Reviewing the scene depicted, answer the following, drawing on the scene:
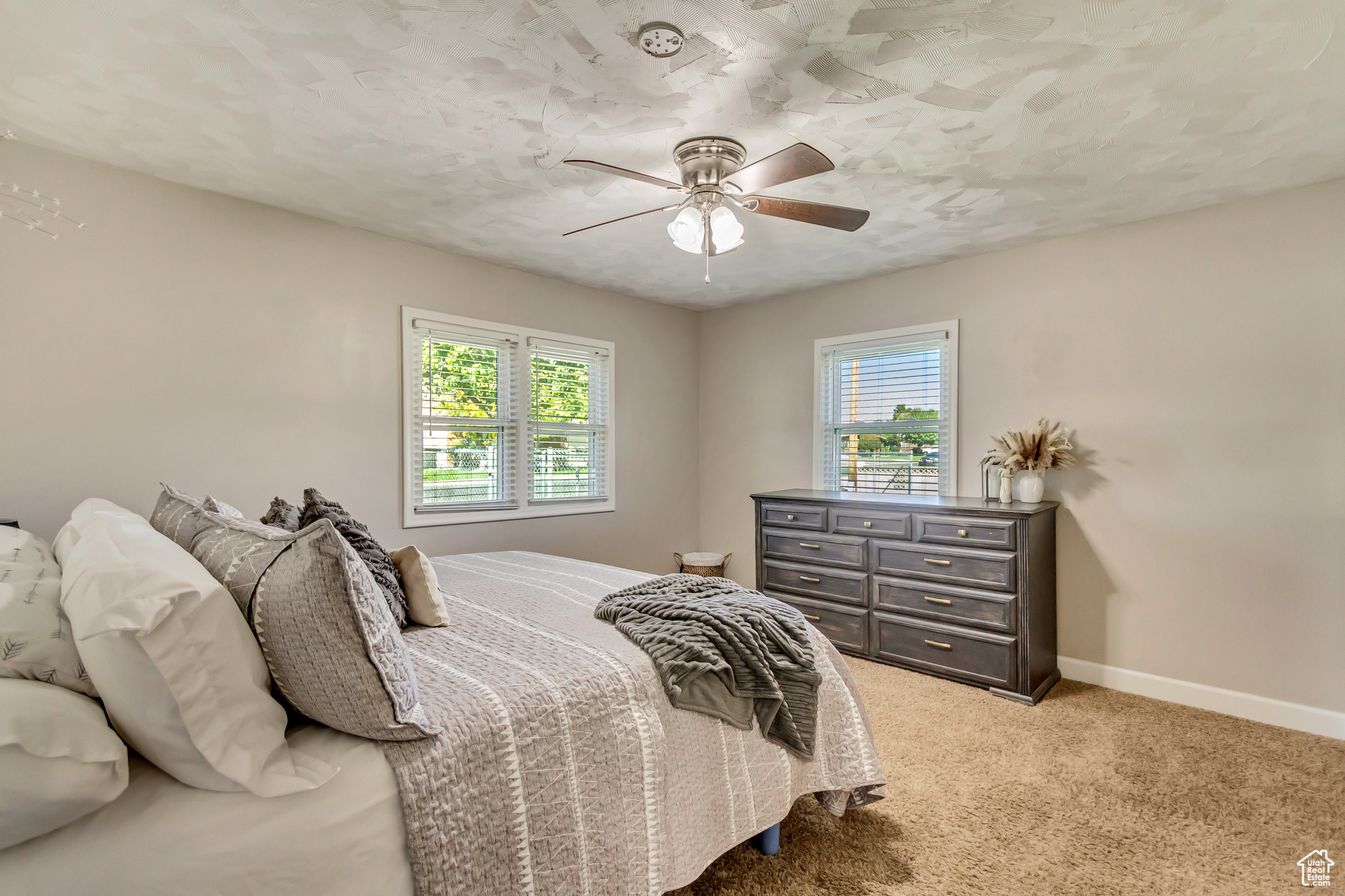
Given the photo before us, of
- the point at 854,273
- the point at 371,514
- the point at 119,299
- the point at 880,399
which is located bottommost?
the point at 371,514

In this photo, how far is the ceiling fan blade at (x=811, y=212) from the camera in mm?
2354

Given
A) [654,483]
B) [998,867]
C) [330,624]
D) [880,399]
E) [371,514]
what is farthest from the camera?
[654,483]

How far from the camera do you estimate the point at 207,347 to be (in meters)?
2.88

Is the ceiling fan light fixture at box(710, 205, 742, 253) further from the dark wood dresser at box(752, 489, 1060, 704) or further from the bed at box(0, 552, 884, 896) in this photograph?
the dark wood dresser at box(752, 489, 1060, 704)

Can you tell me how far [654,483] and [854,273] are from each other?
7.00 ft

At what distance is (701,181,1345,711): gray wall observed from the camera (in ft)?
9.29

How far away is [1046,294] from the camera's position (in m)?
3.57

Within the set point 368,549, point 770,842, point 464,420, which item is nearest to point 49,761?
point 368,549

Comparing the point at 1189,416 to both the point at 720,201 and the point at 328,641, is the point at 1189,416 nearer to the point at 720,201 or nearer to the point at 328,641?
the point at 720,201

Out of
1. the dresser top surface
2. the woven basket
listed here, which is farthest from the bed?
the woven basket

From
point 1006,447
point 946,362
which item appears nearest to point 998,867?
point 1006,447

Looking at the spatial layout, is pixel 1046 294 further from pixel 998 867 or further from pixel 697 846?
pixel 697 846

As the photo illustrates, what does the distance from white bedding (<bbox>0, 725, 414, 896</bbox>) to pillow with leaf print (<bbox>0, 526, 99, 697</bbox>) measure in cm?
20

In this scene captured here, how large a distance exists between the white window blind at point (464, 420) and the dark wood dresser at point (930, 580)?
1799mm
